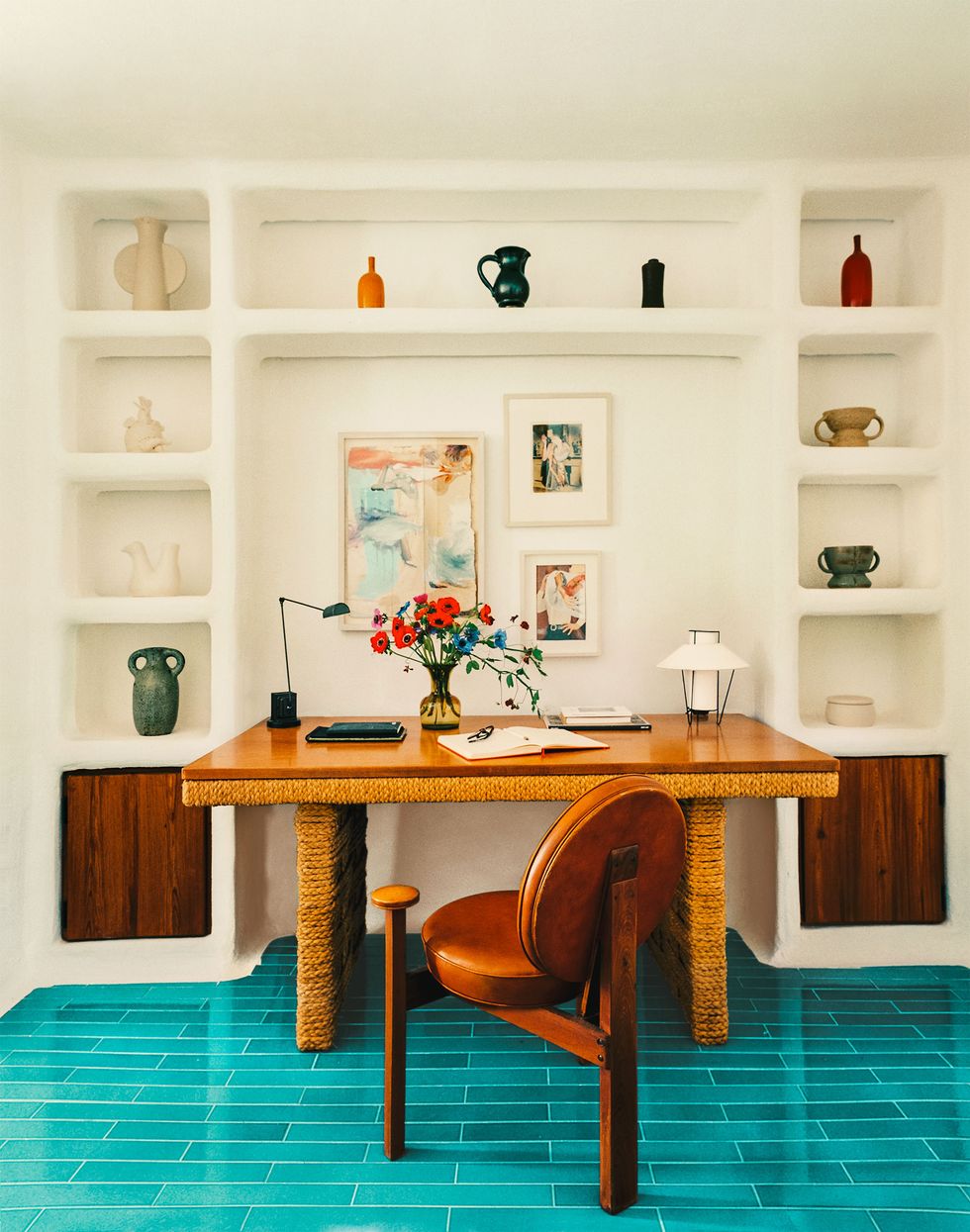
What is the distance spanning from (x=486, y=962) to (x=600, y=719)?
1291mm

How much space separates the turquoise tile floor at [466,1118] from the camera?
1.99 m

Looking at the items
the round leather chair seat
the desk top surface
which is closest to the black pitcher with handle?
the desk top surface

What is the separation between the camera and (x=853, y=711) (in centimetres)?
338

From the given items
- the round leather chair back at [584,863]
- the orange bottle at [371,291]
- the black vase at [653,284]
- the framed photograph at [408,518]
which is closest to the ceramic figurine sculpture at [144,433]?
the framed photograph at [408,518]

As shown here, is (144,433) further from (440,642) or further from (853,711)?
(853,711)

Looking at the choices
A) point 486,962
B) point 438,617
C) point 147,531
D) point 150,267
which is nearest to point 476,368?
point 438,617

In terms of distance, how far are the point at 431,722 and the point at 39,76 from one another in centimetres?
241

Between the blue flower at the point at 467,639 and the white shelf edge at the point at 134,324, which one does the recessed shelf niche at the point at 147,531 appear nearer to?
the white shelf edge at the point at 134,324

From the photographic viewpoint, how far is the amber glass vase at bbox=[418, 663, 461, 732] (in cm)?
317

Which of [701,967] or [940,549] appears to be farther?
[940,549]

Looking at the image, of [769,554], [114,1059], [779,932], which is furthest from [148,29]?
[779,932]

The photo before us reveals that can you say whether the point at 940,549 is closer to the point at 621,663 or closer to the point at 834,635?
the point at 834,635

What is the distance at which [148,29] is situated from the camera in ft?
8.20

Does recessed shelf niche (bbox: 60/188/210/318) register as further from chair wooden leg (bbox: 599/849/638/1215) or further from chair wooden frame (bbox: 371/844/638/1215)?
chair wooden leg (bbox: 599/849/638/1215)
